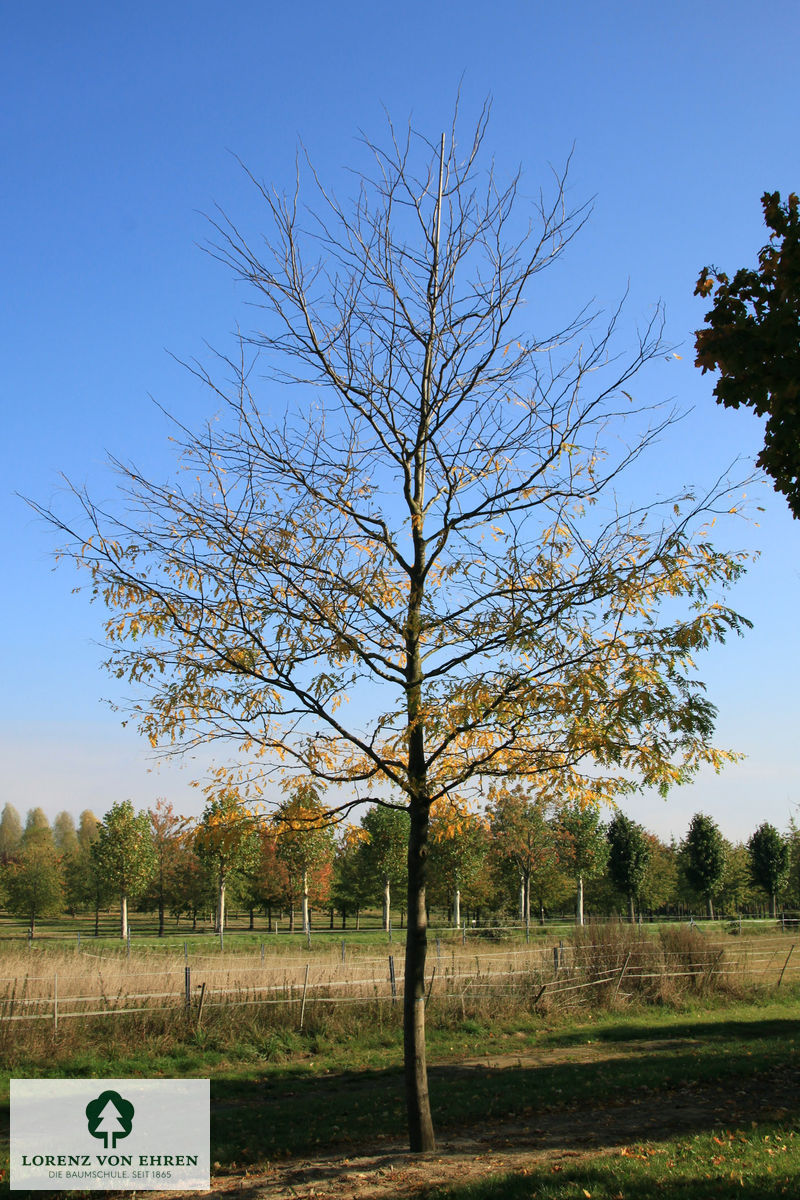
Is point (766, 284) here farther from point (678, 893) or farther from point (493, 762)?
point (678, 893)

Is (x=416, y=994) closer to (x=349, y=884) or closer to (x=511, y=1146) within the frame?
(x=511, y=1146)

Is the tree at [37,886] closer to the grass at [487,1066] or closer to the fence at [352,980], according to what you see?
the fence at [352,980]

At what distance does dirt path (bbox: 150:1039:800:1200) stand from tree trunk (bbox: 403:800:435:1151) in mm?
240

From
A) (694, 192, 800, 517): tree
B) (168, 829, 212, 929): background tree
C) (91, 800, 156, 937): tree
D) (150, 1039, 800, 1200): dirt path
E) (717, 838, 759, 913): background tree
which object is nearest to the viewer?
(694, 192, 800, 517): tree

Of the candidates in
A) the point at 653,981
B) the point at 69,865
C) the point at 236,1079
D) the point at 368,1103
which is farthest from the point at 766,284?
the point at 69,865

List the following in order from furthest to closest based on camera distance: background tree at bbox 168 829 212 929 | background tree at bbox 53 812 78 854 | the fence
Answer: background tree at bbox 53 812 78 854 → background tree at bbox 168 829 212 929 → the fence

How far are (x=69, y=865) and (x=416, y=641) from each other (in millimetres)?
66708

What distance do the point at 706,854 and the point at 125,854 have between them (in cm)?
3503

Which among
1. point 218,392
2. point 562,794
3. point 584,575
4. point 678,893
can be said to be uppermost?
point 218,392

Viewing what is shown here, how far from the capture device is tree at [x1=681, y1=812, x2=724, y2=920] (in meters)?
50.8

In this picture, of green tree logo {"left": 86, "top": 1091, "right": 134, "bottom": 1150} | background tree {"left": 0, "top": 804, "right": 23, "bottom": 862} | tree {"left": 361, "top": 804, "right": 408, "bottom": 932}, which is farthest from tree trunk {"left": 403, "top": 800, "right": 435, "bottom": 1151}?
background tree {"left": 0, "top": 804, "right": 23, "bottom": 862}

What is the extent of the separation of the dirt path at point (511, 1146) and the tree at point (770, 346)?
17.6ft

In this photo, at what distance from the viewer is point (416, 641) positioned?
6621mm

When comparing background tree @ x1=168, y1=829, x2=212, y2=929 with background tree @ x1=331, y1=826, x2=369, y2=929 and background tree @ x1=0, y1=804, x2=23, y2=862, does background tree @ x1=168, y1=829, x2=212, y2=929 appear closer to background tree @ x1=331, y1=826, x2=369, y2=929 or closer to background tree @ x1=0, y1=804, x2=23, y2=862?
background tree @ x1=331, y1=826, x2=369, y2=929
